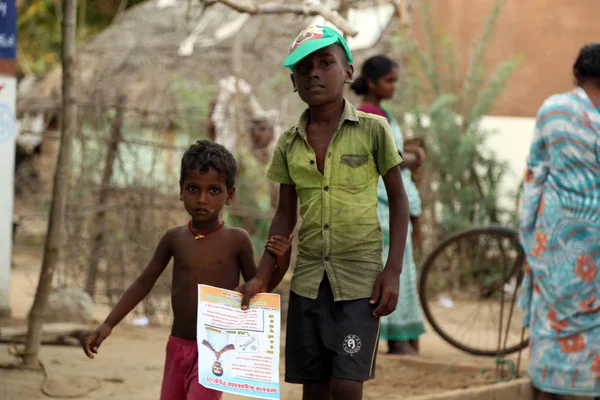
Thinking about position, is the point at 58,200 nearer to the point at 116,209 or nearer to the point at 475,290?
the point at 116,209

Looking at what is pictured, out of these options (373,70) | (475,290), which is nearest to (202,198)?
(373,70)

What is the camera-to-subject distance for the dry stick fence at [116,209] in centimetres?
719

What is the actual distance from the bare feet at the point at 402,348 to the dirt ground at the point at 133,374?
0.30ft

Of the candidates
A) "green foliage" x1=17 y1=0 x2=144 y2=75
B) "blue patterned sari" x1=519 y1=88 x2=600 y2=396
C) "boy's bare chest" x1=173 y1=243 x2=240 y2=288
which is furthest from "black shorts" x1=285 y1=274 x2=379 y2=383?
"green foliage" x1=17 y1=0 x2=144 y2=75

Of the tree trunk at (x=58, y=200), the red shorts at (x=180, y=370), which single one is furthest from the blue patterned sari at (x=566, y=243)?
the tree trunk at (x=58, y=200)

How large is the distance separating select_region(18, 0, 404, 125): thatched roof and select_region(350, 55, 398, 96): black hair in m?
3.28

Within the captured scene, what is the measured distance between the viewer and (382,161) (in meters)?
3.28

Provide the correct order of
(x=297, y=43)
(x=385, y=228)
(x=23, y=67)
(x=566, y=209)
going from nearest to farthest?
(x=297, y=43)
(x=566, y=209)
(x=385, y=228)
(x=23, y=67)

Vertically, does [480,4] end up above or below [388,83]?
above

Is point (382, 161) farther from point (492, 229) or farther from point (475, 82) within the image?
point (475, 82)

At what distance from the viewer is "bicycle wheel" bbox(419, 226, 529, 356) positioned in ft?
20.8

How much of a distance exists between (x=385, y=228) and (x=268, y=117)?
9.65 ft

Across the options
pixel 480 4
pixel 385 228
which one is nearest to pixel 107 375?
pixel 385 228

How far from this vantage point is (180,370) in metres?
3.32
